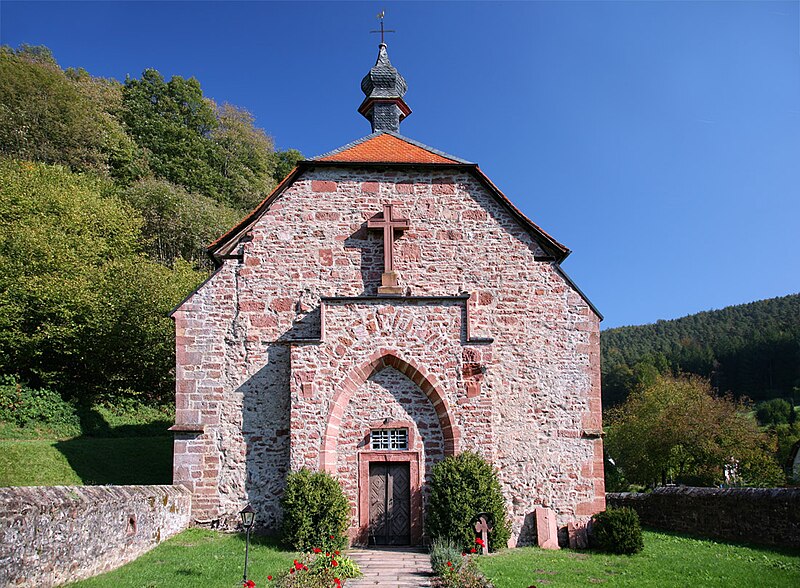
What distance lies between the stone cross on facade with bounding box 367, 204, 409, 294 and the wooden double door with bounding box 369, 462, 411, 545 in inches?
158

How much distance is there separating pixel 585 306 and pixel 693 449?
1468 centimetres

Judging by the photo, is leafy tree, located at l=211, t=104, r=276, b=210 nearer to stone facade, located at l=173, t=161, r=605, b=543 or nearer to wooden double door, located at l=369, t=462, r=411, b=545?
stone facade, located at l=173, t=161, r=605, b=543

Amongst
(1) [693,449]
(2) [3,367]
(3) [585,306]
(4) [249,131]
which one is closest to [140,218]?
(2) [3,367]

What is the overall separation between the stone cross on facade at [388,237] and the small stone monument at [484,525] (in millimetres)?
5289

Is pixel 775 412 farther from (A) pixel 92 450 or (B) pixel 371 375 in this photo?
(A) pixel 92 450

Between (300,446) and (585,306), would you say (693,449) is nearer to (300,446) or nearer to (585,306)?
(585,306)

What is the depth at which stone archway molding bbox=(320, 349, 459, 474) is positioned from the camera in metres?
13.8

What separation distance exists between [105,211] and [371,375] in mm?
19624

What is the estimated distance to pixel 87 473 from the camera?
A: 1638cm

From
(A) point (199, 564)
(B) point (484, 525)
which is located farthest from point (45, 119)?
(B) point (484, 525)

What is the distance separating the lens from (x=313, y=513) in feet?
41.9

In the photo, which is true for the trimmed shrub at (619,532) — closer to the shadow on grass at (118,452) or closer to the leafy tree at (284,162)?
the shadow on grass at (118,452)

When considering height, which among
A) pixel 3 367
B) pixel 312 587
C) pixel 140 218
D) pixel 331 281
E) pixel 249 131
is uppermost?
pixel 249 131

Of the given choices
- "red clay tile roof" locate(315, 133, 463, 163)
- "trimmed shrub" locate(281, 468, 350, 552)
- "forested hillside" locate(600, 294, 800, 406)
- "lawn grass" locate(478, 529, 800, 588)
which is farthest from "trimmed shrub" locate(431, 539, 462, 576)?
"forested hillside" locate(600, 294, 800, 406)
